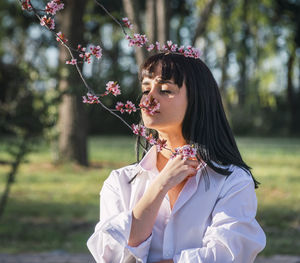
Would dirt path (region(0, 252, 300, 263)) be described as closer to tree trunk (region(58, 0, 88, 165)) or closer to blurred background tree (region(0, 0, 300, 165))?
blurred background tree (region(0, 0, 300, 165))

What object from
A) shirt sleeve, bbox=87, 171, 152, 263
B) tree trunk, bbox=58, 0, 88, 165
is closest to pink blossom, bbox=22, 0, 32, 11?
shirt sleeve, bbox=87, 171, 152, 263

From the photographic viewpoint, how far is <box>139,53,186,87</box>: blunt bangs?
5.97ft

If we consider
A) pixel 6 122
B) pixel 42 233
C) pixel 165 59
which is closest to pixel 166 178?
pixel 165 59

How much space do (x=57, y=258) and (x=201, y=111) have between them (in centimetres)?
327

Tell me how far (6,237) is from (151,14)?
3.09m

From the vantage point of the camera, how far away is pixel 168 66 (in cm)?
183

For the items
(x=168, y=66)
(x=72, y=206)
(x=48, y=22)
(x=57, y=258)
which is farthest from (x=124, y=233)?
(x=72, y=206)

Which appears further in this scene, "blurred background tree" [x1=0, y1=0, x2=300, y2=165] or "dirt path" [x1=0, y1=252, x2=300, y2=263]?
Answer: "blurred background tree" [x1=0, y1=0, x2=300, y2=165]

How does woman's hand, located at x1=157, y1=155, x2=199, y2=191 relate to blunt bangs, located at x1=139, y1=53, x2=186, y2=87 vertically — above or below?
below

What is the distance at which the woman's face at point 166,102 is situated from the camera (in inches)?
71.4

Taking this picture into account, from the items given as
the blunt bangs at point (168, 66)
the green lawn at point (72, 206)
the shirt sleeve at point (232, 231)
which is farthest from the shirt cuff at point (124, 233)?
the green lawn at point (72, 206)

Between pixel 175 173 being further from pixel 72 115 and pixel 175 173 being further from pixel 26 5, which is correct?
pixel 72 115

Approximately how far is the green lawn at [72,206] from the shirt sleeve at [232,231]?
11.2 feet

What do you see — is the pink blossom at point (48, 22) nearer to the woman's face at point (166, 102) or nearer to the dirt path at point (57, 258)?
the woman's face at point (166, 102)
